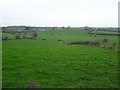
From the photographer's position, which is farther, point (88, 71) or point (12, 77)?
point (88, 71)

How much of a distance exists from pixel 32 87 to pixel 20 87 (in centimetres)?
220

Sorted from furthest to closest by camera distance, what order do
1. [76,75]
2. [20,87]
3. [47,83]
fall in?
[76,75]
[47,83]
[20,87]

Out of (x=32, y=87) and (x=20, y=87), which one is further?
(x=20, y=87)

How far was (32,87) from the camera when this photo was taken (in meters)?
10.7

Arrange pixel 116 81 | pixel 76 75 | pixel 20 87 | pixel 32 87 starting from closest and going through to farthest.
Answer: pixel 32 87
pixel 20 87
pixel 116 81
pixel 76 75

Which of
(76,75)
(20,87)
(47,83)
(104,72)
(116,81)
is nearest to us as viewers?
(20,87)

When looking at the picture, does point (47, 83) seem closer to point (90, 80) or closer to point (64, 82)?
point (64, 82)

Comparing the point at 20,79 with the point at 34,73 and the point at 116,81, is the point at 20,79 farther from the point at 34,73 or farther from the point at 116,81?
the point at 116,81

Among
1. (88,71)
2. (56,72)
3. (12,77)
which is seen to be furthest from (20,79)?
(88,71)

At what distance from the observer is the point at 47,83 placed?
553 inches

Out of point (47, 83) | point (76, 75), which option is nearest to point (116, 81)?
point (76, 75)

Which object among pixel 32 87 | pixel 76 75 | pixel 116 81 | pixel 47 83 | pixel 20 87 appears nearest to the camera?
pixel 32 87

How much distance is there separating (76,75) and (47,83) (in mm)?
3532

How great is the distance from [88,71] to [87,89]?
595 centimetres
